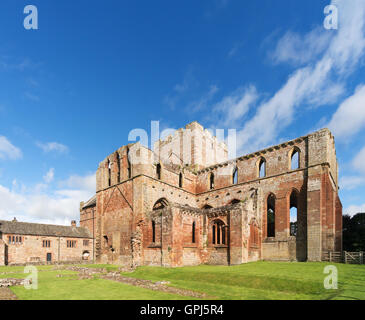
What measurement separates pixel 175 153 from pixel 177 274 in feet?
90.5

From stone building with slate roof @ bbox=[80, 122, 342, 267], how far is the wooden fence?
412mm

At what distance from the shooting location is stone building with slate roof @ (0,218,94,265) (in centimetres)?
3137

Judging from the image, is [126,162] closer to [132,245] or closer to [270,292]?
[132,245]

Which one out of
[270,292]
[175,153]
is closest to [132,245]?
[270,292]

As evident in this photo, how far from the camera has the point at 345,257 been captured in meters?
18.9

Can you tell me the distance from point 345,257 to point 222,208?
10.3 meters

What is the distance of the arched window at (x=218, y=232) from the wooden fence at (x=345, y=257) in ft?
27.6

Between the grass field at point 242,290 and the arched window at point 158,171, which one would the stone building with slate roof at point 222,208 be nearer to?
the arched window at point 158,171

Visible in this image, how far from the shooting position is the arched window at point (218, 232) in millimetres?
23453

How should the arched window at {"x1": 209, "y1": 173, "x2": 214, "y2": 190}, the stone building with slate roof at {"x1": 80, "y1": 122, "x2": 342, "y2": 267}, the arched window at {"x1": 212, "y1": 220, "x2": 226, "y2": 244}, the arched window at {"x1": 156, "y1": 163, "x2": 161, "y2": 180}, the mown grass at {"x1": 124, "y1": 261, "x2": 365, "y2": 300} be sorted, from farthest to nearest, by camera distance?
1. the arched window at {"x1": 209, "y1": 173, "x2": 214, "y2": 190}
2. the arched window at {"x1": 156, "y1": 163, "x2": 161, "y2": 180}
3. the arched window at {"x1": 212, "y1": 220, "x2": 226, "y2": 244}
4. the stone building with slate roof at {"x1": 80, "y1": 122, "x2": 342, "y2": 267}
5. the mown grass at {"x1": 124, "y1": 261, "x2": 365, "y2": 300}

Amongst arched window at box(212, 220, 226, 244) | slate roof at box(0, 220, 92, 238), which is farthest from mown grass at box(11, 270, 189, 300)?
slate roof at box(0, 220, 92, 238)

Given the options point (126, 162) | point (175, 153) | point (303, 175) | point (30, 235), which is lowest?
point (30, 235)

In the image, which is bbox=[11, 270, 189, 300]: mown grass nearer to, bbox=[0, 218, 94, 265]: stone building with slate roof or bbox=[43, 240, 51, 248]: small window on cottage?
bbox=[0, 218, 94, 265]: stone building with slate roof

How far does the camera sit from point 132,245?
2425 cm
